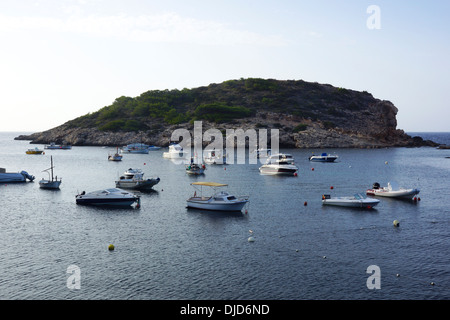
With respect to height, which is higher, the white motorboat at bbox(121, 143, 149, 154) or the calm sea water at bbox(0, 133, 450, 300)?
the white motorboat at bbox(121, 143, 149, 154)

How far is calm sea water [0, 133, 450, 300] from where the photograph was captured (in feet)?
105

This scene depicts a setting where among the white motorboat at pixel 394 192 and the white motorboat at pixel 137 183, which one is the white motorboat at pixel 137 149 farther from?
the white motorboat at pixel 394 192

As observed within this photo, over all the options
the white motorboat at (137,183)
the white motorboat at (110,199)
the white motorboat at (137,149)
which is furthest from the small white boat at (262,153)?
the white motorboat at (110,199)

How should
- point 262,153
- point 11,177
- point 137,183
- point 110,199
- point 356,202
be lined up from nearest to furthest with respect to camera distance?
point 356,202
point 110,199
point 137,183
point 11,177
point 262,153

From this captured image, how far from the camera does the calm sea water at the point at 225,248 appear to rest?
32.0 m

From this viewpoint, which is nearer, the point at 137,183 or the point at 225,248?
the point at 225,248

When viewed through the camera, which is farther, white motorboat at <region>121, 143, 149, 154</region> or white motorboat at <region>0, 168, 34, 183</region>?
white motorboat at <region>121, 143, 149, 154</region>

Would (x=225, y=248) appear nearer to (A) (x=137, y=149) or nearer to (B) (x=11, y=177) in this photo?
(B) (x=11, y=177)

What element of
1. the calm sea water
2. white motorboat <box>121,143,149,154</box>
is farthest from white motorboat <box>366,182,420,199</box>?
white motorboat <box>121,143,149,154</box>

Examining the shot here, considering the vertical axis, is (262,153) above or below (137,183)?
above

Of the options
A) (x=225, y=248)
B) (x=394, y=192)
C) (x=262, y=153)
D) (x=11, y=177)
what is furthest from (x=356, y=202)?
(x=262, y=153)

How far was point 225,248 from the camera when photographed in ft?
135

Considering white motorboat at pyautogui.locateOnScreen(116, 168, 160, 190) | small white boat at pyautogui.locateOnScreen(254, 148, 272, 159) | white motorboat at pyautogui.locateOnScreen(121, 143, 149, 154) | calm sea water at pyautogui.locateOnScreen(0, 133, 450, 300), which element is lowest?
calm sea water at pyautogui.locateOnScreen(0, 133, 450, 300)

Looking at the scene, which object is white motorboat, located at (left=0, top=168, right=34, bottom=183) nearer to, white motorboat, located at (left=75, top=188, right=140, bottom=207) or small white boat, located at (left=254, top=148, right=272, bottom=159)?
white motorboat, located at (left=75, top=188, right=140, bottom=207)
